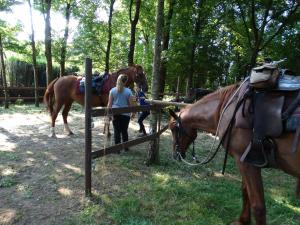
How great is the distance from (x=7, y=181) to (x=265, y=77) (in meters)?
4.47

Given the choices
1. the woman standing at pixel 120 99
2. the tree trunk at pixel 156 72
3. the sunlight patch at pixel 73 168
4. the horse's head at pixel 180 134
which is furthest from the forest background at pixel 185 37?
the sunlight patch at pixel 73 168

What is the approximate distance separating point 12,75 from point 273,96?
21.9 m

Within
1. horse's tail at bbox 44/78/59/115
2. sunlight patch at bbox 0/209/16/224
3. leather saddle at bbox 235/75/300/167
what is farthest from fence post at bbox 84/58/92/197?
horse's tail at bbox 44/78/59/115

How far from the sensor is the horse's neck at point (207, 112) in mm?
3996

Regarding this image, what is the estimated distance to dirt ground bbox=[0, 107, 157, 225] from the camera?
434 cm

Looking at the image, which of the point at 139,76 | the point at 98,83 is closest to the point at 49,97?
the point at 98,83

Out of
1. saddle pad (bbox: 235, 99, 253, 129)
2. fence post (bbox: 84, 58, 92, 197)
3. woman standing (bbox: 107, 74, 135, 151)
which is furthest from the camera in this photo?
woman standing (bbox: 107, 74, 135, 151)

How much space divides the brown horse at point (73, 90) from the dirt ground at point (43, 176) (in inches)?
32.5

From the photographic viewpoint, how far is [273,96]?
3221mm

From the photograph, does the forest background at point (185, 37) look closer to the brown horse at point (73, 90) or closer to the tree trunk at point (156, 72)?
the tree trunk at point (156, 72)

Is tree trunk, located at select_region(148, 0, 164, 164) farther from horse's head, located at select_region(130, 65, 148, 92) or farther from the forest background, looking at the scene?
horse's head, located at select_region(130, 65, 148, 92)

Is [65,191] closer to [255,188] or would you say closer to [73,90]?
[255,188]

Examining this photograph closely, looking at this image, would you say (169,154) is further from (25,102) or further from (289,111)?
(25,102)

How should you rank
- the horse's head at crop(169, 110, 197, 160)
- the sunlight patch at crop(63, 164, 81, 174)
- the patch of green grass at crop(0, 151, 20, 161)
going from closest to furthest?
the horse's head at crop(169, 110, 197, 160) < the sunlight patch at crop(63, 164, 81, 174) < the patch of green grass at crop(0, 151, 20, 161)
